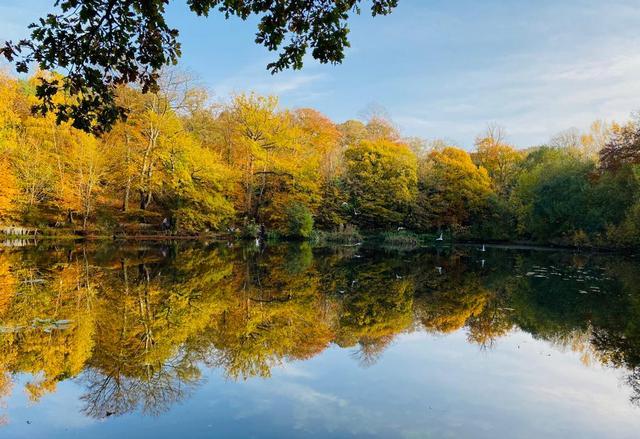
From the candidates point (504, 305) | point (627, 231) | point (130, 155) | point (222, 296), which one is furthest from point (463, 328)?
point (130, 155)

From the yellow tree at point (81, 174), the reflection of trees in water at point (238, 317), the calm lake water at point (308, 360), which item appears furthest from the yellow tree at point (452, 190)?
the calm lake water at point (308, 360)

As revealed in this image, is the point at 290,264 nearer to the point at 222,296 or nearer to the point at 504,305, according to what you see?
the point at 222,296

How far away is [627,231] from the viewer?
1021 inches

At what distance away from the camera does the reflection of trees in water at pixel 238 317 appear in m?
5.77

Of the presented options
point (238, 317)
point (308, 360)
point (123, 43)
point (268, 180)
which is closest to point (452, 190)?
point (268, 180)

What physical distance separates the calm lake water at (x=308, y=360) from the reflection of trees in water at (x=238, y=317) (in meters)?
0.04

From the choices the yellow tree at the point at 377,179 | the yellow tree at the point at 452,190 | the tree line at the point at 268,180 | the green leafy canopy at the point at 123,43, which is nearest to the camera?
the green leafy canopy at the point at 123,43

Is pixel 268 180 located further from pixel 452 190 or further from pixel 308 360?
pixel 308 360

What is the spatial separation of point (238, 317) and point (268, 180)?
84.1 feet

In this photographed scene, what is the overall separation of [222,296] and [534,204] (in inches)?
1137

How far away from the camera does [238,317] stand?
27.6 feet

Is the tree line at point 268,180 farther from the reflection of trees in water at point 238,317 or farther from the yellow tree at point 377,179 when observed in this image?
the reflection of trees in water at point 238,317

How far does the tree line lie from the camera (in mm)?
27422

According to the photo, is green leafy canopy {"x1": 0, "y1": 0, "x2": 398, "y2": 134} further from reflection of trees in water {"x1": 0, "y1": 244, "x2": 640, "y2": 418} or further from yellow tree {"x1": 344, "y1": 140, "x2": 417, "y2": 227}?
yellow tree {"x1": 344, "y1": 140, "x2": 417, "y2": 227}
